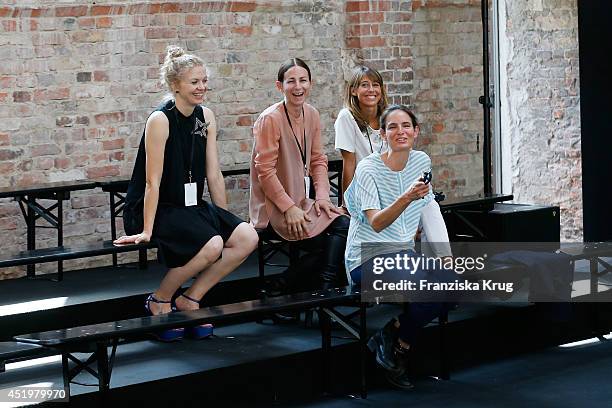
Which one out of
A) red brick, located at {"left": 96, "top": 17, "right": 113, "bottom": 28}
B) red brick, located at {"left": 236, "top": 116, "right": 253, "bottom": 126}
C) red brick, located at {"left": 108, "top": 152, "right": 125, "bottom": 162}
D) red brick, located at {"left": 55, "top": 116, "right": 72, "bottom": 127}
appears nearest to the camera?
red brick, located at {"left": 55, "top": 116, "right": 72, "bottom": 127}

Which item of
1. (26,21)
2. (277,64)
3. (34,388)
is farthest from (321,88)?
(34,388)

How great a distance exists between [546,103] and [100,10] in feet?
11.6

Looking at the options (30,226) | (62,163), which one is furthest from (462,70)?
(30,226)

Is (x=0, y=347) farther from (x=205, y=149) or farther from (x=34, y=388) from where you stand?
(x=205, y=149)

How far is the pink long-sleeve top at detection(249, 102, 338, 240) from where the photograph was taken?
615 cm

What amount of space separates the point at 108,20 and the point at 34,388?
314cm

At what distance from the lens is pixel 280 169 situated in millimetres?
6273

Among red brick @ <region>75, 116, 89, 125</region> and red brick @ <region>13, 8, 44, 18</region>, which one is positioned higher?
red brick @ <region>13, 8, 44, 18</region>

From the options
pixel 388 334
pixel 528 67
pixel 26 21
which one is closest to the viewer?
pixel 388 334

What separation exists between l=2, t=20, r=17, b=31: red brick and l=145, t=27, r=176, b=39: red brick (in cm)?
86

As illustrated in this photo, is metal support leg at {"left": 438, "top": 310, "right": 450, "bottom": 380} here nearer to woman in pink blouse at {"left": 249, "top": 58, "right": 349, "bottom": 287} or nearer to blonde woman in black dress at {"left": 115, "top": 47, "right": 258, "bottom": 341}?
woman in pink blouse at {"left": 249, "top": 58, "right": 349, "bottom": 287}

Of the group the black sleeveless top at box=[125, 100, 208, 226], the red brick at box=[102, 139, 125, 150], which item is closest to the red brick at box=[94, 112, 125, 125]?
the red brick at box=[102, 139, 125, 150]

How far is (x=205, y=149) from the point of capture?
5.99 metres

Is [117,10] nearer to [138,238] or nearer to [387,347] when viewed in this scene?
[138,238]
